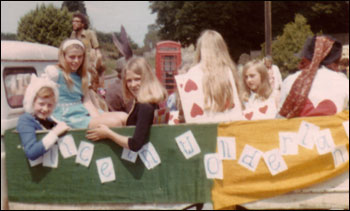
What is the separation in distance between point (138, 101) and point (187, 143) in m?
0.50

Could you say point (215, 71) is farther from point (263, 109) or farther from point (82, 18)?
point (82, 18)

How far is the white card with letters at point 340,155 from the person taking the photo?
3.49m

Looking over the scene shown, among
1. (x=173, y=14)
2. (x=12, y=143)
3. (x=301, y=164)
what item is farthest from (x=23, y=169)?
(x=173, y=14)

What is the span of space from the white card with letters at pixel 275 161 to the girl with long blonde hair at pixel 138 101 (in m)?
0.88

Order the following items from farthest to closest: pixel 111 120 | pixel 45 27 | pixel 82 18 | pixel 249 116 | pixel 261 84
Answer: pixel 45 27 < pixel 82 18 < pixel 261 84 < pixel 249 116 < pixel 111 120

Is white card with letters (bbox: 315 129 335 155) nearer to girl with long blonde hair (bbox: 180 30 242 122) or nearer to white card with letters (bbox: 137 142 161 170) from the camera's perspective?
girl with long blonde hair (bbox: 180 30 242 122)

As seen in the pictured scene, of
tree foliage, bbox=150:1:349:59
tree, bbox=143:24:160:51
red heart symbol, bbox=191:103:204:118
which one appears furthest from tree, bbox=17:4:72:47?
tree, bbox=143:24:160:51

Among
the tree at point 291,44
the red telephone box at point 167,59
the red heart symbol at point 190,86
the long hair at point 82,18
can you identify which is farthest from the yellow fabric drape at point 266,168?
the tree at point 291,44

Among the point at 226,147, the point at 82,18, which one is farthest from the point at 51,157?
the point at 82,18

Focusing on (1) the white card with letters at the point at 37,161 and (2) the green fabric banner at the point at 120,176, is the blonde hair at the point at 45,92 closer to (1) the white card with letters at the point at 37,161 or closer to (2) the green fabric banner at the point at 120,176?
(2) the green fabric banner at the point at 120,176

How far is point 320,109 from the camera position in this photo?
3.67 meters

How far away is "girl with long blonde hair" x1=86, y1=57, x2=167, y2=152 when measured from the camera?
342 cm

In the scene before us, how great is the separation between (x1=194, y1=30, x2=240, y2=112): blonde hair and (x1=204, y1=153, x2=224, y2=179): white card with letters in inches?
19.2

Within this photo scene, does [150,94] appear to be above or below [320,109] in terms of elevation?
above
